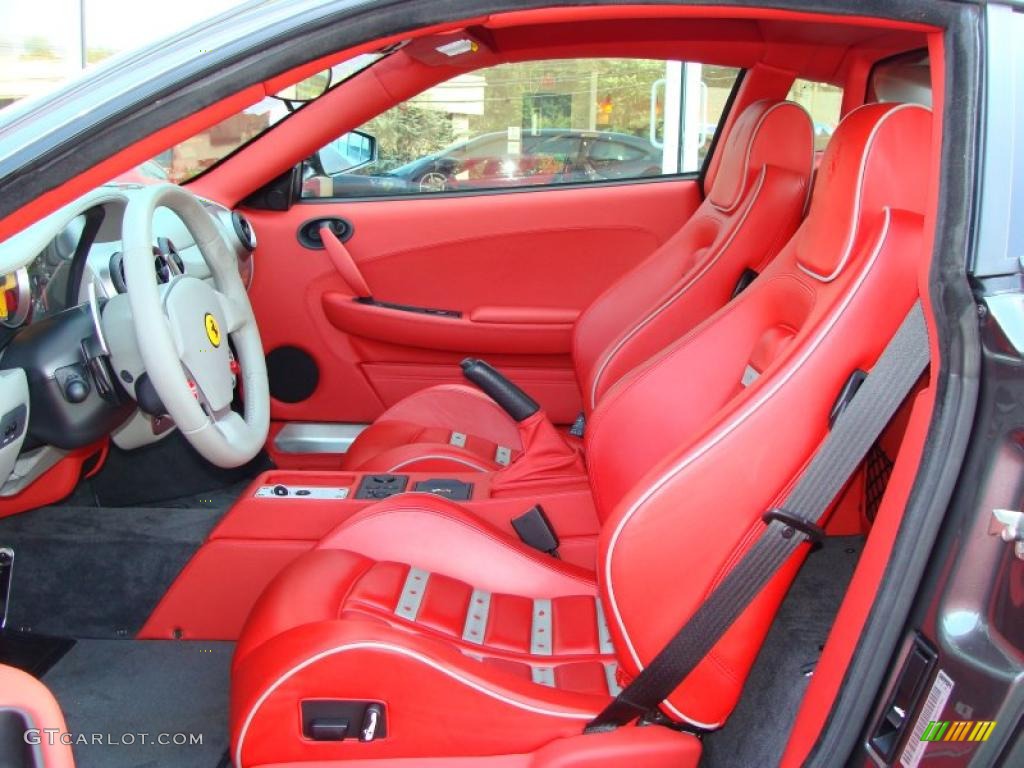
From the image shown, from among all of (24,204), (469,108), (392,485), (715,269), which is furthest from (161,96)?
(469,108)

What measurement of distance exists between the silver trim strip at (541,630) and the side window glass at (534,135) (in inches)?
60.3

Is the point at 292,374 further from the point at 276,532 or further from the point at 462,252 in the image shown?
the point at 276,532

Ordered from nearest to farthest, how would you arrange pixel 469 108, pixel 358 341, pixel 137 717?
pixel 137 717 → pixel 469 108 → pixel 358 341

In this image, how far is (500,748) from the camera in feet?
4.50

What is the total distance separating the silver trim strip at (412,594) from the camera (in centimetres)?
154

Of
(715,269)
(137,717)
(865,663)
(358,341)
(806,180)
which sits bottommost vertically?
(137,717)

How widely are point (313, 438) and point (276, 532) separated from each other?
3.34ft

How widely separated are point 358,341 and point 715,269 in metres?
1.22

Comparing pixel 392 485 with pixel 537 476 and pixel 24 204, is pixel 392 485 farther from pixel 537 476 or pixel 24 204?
pixel 24 204

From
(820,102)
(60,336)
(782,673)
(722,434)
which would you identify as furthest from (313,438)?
(722,434)

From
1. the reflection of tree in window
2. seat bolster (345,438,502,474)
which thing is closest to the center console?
seat bolster (345,438,502,474)

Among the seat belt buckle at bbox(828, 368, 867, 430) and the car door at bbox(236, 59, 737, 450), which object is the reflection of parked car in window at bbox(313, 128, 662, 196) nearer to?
the car door at bbox(236, 59, 737, 450)

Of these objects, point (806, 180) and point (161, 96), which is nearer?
point (161, 96)

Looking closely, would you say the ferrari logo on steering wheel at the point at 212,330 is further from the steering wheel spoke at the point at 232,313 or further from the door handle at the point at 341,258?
the door handle at the point at 341,258
